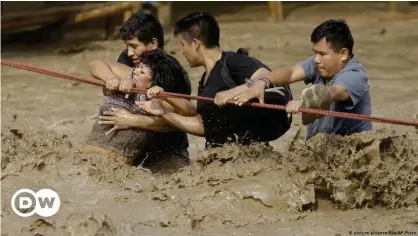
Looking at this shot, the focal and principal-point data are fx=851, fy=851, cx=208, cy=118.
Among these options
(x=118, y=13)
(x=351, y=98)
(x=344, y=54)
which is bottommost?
(x=351, y=98)

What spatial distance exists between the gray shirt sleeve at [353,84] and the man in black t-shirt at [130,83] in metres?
0.92

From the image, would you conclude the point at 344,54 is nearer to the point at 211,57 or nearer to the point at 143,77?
the point at 211,57

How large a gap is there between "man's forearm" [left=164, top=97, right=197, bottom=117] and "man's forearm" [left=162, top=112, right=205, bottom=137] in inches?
1.4

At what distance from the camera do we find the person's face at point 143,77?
478 centimetres

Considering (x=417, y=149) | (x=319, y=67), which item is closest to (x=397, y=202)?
(x=417, y=149)

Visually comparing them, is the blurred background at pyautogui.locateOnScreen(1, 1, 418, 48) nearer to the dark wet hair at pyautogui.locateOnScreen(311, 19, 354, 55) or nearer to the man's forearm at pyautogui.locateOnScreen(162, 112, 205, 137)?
the man's forearm at pyautogui.locateOnScreen(162, 112, 205, 137)

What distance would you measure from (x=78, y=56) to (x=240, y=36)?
180 cm

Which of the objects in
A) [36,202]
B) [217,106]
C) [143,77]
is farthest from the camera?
[143,77]

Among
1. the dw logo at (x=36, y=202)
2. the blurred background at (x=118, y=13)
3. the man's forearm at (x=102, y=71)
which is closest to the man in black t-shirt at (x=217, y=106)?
the man's forearm at (x=102, y=71)

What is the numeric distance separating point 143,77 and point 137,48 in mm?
352

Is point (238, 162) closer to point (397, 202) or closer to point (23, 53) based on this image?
point (397, 202)

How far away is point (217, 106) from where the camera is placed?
4.67 meters

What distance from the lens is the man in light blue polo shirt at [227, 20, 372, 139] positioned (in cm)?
439

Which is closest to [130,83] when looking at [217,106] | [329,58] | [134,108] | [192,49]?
[134,108]
